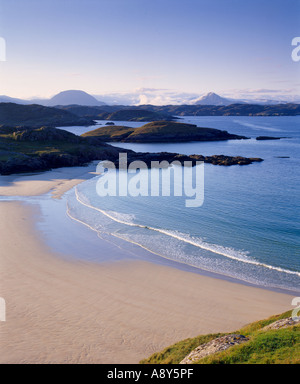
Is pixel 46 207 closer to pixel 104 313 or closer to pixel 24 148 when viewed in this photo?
pixel 104 313

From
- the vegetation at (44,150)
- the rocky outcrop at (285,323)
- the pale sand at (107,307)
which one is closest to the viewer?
the rocky outcrop at (285,323)

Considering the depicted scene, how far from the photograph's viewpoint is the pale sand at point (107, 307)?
44.5 feet

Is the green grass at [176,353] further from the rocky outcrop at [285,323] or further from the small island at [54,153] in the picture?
the small island at [54,153]

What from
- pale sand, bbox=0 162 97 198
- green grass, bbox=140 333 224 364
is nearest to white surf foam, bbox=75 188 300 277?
green grass, bbox=140 333 224 364

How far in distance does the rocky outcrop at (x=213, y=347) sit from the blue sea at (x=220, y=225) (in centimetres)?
980

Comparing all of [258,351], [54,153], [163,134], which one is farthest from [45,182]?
[163,134]

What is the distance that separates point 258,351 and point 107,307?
922 centimetres

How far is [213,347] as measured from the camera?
35.1 feet

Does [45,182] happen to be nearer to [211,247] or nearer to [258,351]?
[211,247]

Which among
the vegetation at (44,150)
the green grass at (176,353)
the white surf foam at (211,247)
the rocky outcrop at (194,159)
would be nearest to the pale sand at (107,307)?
the green grass at (176,353)

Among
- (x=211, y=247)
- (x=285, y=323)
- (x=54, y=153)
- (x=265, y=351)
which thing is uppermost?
(x=54, y=153)

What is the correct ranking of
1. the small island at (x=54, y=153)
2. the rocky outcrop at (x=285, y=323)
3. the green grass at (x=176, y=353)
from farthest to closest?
1. the small island at (x=54, y=153)
2. the rocky outcrop at (x=285, y=323)
3. the green grass at (x=176, y=353)

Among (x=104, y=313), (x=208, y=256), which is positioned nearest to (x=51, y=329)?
(x=104, y=313)
